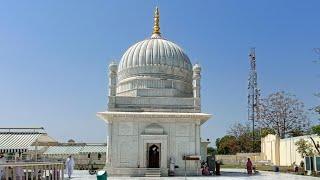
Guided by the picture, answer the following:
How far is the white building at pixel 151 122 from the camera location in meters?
30.7

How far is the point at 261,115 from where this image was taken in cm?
5538

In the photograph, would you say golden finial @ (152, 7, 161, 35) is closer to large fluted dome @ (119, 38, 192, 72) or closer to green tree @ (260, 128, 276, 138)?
large fluted dome @ (119, 38, 192, 72)

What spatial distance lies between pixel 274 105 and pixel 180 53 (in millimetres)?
20537

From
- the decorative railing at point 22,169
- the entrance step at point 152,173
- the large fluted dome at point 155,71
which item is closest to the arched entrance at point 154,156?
the entrance step at point 152,173

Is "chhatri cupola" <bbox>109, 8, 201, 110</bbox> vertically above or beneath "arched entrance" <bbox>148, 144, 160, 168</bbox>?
above

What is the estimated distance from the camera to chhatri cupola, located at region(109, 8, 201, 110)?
33.2m

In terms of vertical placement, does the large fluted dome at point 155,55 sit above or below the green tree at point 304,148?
above

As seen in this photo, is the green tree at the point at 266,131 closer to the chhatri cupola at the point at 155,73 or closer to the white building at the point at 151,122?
the chhatri cupola at the point at 155,73

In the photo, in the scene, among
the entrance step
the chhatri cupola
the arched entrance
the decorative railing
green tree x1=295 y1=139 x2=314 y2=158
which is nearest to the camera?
the decorative railing

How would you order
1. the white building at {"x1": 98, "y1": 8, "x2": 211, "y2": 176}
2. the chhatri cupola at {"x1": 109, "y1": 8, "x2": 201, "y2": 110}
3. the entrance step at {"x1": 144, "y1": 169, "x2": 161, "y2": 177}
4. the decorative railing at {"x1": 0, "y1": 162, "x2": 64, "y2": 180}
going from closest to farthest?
the decorative railing at {"x1": 0, "y1": 162, "x2": 64, "y2": 180}
the entrance step at {"x1": 144, "y1": 169, "x2": 161, "y2": 177}
the white building at {"x1": 98, "y1": 8, "x2": 211, "y2": 176}
the chhatri cupola at {"x1": 109, "y1": 8, "x2": 201, "y2": 110}

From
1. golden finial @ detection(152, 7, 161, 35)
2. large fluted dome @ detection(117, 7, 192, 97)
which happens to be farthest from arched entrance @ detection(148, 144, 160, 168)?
golden finial @ detection(152, 7, 161, 35)

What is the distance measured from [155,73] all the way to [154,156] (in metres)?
6.07

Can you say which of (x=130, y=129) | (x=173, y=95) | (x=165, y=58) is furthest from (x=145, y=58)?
(x=130, y=129)

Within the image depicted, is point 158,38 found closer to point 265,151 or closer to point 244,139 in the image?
point 265,151
